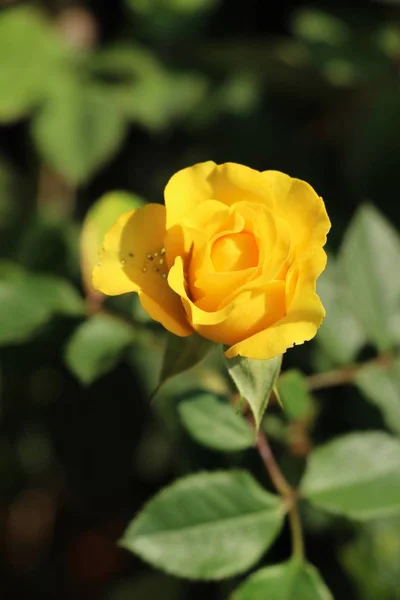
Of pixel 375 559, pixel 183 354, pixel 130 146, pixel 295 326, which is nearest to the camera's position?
pixel 295 326

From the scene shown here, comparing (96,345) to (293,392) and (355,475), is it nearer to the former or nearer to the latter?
(293,392)

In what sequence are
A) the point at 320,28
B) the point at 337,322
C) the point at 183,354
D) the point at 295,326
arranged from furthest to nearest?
the point at 320,28, the point at 337,322, the point at 183,354, the point at 295,326

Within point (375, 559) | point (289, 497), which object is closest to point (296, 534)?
point (289, 497)

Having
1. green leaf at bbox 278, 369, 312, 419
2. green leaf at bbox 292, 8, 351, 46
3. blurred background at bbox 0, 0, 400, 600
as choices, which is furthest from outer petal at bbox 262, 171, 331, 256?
green leaf at bbox 292, 8, 351, 46

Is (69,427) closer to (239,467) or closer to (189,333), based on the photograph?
(239,467)

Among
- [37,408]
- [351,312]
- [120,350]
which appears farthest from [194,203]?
[37,408]

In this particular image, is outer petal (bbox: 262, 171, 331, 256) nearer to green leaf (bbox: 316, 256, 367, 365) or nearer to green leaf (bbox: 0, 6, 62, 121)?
green leaf (bbox: 316, 256, 367, 365)

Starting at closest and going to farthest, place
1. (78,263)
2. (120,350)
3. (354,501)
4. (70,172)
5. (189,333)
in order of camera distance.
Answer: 1. (189,333)
2. (354,501)
3. (120,350)
4. (78,263)
5. (70,172)
